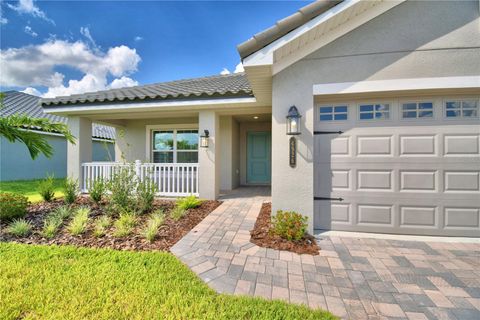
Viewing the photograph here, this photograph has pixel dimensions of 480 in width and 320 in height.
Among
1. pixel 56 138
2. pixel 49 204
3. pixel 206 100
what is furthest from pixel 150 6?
pixel 56 138

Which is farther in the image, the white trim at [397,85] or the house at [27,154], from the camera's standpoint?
the house at [27,154]

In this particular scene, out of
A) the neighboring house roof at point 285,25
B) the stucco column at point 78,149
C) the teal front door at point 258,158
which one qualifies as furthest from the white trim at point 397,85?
the stucco column at point 78,149

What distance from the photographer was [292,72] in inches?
152

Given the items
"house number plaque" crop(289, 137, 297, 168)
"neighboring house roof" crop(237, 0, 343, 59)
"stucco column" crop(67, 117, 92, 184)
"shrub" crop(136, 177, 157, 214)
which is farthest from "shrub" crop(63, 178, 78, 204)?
"house number plaque" crop(289, 137, 297, 168)

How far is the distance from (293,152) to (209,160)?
3.33 m

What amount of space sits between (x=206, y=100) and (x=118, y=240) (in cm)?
416

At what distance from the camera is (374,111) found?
392cm

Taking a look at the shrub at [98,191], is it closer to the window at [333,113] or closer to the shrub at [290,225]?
the shrub at [290,225]

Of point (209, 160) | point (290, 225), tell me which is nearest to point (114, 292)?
point (290, 225)

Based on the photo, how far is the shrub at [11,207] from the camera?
167 inches

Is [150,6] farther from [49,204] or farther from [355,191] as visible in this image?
[355,191]

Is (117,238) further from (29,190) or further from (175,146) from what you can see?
(29,190)

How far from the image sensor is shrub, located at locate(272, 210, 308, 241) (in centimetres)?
346

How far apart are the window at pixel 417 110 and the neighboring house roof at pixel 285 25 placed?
7.57 feet
